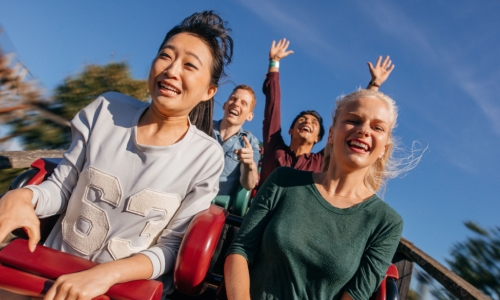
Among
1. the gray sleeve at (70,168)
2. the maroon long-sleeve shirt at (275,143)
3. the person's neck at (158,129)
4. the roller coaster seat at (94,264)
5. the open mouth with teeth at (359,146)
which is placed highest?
the maroon long-sleeve shirt at (275,143)

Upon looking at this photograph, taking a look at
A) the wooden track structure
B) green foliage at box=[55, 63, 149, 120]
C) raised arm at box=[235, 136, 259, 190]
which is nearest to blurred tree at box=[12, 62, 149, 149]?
green foliage at box=[55, 63, 149, 120]

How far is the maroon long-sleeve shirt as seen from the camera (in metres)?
2.90

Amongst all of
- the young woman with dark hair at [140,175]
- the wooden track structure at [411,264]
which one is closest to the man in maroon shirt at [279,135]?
the wooden track structure at [411,264]

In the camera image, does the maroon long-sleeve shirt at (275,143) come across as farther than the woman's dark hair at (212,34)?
Yes

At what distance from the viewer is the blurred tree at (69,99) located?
4.48m

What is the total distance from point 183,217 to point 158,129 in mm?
352

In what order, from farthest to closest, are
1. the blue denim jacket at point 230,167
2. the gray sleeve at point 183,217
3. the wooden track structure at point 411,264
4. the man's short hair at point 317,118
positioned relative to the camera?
the man's short hair at point 317,118, the blue denim jacket at point 230,167, the wooden track structure at point 411,264, the gray sleeve at point 183,217

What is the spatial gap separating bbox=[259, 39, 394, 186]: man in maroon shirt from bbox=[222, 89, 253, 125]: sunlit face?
0.78 feet

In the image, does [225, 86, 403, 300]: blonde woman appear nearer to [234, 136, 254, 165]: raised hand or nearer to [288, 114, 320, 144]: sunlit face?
[234, 136, 254, 165]: raised hand

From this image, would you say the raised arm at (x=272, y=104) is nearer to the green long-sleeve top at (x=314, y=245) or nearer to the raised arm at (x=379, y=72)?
the raised arm at (x=379, y=72)

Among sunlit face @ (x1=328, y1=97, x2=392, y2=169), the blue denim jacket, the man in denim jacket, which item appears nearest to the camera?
sunlit face @ (x1=328, y1=97, x2=392, y2=169)

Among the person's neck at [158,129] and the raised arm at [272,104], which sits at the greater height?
the raised arm at [272,104]

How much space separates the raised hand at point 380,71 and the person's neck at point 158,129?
5.22ft

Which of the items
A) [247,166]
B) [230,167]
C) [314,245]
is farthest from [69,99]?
[314,245]
